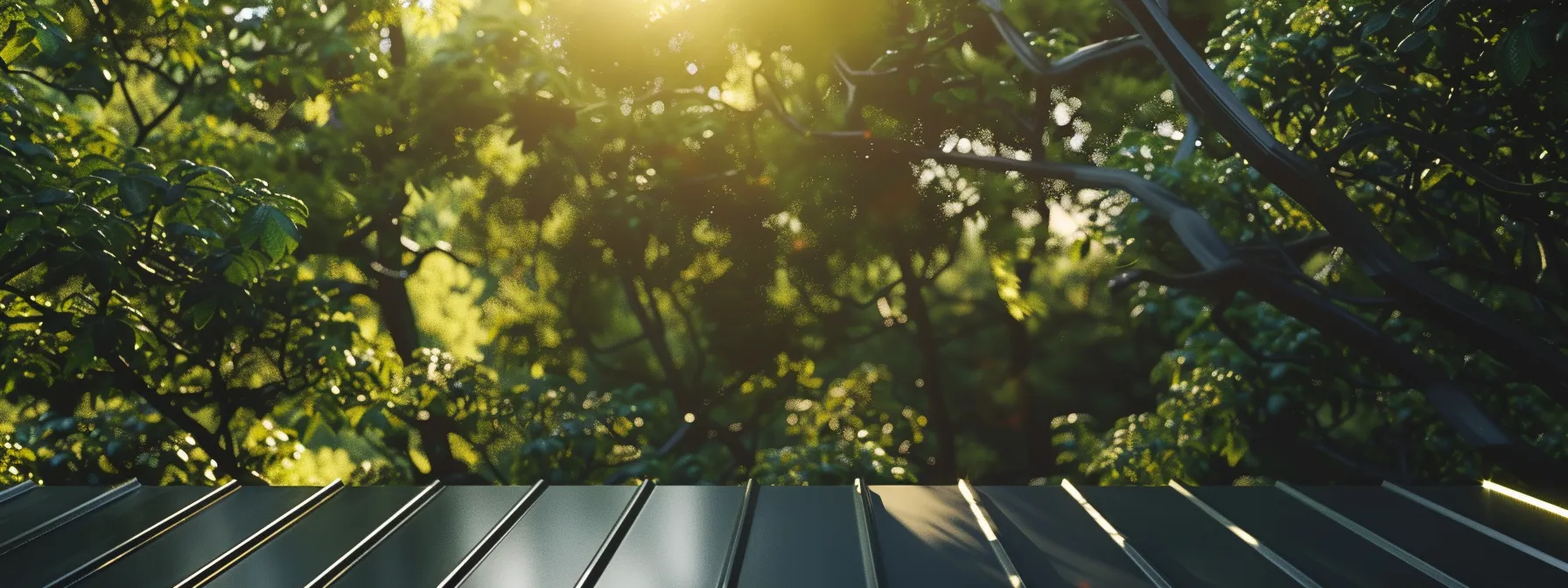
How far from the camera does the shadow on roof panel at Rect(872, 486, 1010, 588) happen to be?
3086 millimetres

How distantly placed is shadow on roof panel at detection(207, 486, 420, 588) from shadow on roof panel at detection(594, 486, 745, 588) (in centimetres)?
86

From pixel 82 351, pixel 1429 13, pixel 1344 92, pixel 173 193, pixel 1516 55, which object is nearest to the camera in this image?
pixel 1516 55

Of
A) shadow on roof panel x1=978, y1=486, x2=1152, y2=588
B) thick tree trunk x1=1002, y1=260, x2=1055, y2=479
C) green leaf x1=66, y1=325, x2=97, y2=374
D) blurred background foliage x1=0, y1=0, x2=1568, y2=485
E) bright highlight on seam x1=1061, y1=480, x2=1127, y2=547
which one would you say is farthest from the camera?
thick tree trunk x1=1002, y1=260, x2=1055, y2=479

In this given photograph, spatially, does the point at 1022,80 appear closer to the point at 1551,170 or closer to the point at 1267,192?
the point at 1267,192

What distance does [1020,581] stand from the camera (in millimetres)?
3059

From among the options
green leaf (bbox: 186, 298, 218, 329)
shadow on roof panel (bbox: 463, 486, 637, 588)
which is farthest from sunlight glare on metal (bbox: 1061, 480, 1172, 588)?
green leaf (bbox: 186, 298, 218, 329)

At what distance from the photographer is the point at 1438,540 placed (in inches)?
140

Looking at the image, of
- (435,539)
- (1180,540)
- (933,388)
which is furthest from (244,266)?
(933,388)

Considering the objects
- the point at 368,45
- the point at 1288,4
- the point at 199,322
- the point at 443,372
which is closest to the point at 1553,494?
the point at 1288,4

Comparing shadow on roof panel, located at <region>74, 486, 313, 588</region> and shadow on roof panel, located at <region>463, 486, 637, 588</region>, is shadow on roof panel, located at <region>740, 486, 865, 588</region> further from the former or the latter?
shadow on roof panel, located at <region>74, 486, 313, 588</region>

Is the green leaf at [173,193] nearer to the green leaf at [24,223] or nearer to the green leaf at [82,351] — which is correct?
the green leaf at [24,223]

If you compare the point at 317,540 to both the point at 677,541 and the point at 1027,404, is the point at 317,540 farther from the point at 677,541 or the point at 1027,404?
the point at 1027,404

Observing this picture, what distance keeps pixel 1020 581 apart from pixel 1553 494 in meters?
2.58

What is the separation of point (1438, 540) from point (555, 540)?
2.78m
